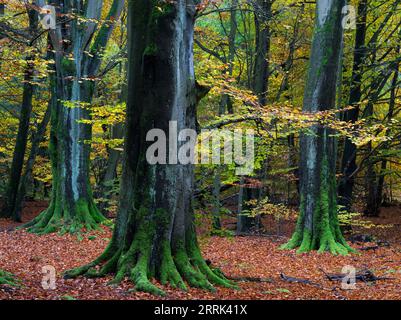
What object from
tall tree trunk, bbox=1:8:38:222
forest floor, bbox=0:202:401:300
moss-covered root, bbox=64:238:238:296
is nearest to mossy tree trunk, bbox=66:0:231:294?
moss-covered root, bbox=64:238:238:296

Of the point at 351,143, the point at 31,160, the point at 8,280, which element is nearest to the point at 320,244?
the point at 351,143

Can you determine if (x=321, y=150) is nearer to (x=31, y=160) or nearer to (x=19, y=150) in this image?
(x=31, y=160)

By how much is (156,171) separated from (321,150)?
729 centimetres

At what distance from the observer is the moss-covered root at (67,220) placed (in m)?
13.9

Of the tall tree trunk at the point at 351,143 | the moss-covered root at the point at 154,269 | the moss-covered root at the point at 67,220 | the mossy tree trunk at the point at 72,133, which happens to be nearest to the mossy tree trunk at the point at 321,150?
the tall tree trunk at the point at 351,143

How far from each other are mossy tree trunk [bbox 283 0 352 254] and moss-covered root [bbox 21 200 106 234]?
623 cm

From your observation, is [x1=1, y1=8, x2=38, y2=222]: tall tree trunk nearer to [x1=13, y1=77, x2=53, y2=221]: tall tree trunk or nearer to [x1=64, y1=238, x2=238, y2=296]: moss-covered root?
[x1=13, y1=77, x2=53, y2=221]: tall tree trunk

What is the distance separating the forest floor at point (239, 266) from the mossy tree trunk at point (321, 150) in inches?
36.0

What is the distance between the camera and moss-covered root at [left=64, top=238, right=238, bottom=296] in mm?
6887

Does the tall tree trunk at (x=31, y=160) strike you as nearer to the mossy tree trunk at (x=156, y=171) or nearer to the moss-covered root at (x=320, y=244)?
the moss-covered root at (x=320, y=244)

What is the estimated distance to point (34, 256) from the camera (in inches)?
412
